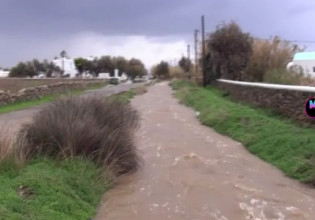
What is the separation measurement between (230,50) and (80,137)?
3396cm

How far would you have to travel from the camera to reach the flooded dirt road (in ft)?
26.6

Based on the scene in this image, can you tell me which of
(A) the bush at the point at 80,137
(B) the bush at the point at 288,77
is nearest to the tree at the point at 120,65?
(B) the bush at the point at 288,77

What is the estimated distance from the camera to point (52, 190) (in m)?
7.60

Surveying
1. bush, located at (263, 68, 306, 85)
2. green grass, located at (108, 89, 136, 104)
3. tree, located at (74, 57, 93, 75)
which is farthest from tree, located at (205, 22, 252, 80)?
tree, located at (74, 57, 93, 75)

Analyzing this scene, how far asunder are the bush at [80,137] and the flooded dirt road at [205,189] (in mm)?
544

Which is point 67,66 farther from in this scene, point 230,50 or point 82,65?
point 230,50

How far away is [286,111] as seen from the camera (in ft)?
54.8

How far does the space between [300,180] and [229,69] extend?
32953mm

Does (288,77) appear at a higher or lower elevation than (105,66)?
lower

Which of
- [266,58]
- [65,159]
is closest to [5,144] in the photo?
[65,159]

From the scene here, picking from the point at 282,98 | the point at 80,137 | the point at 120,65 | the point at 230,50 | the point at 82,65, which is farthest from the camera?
the point at 120,65

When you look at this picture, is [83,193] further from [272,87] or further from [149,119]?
[149,119]

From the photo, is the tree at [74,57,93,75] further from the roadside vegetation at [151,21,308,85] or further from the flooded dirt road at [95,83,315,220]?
the flooded dirt road at [95,83,315,220]
